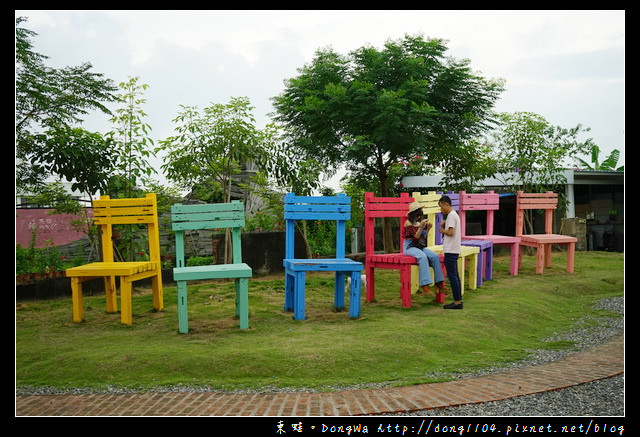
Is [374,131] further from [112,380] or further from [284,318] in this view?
[112,380]

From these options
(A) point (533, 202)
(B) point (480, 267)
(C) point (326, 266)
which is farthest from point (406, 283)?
(A) point (533, 202)

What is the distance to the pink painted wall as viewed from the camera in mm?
10227

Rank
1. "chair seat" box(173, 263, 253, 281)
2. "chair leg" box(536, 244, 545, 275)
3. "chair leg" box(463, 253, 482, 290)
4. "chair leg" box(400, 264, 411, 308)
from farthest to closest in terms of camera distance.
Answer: "chair leg" box(536, 244, 545, 275) → "chair leg" box(463, 253, 482, 290) → "chair leg" box(400, 264, 411, 308) → "chair seat" box(173, 263, 253, 281)

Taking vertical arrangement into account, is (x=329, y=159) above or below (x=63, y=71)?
below

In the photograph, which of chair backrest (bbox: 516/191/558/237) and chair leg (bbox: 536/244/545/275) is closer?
chair leg (bbox: 536/244/545/275)

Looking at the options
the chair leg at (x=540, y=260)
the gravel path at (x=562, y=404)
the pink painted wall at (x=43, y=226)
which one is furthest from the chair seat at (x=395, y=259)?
the pink painted wall at (x=43, y=226)

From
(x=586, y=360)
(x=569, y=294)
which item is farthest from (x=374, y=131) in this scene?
(x=586, y=360)

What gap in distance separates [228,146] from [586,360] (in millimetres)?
6786

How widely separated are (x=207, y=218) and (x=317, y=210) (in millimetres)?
1443

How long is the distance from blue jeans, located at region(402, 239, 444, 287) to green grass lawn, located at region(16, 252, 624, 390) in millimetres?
395

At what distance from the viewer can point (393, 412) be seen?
4.23 metres

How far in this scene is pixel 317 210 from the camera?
7.82 metres

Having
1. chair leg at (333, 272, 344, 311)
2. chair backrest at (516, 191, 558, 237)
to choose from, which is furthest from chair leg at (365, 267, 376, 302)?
chair backrest at (516, 191, 558, 237)

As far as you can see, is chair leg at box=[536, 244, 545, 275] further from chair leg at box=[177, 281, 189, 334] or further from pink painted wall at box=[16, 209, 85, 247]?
pink painted wall at box=[16, 209, 85, 247]
